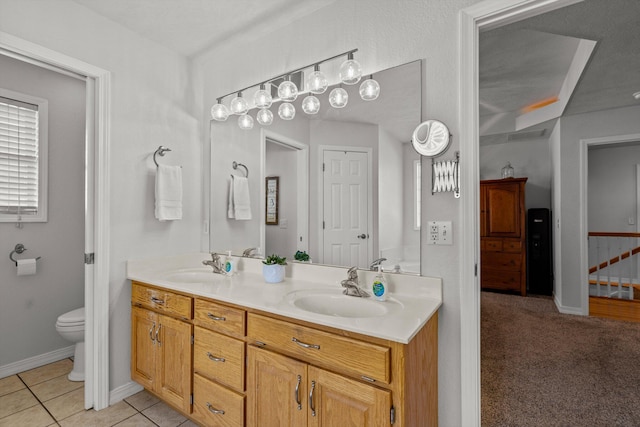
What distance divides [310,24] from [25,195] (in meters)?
2.55

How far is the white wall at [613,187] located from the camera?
5164mm

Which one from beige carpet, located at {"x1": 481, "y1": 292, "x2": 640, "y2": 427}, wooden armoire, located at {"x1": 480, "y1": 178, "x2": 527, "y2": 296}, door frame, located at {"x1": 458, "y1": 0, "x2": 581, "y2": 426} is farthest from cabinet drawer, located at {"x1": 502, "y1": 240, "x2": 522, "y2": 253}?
door frame, located at {"x1": 458, "y1": 0, "x2": 581, "y2": 426}

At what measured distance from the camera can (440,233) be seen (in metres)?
1.52

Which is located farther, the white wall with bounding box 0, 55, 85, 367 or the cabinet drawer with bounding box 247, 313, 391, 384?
the white wall with bounding box 0, 55, 85, 367

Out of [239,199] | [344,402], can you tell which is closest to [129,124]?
[239,199]

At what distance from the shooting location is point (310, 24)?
1973mm

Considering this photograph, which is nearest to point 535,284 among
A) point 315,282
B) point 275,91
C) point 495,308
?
point 495,308

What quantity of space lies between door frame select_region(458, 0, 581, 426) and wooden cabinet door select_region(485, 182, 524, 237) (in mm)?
4055

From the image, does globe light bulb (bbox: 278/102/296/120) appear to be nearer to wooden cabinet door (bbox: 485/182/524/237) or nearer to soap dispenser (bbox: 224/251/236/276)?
soap dispenser (bbox: 224/251/236/276)

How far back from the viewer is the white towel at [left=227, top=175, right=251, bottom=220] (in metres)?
2.29

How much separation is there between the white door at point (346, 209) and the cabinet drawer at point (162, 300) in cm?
82

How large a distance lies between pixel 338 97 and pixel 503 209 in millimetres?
4253

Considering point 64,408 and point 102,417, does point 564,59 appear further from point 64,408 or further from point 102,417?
point 64,408

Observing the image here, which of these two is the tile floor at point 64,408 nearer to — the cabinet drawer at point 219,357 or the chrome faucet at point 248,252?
the cabinet drawer at point 219,357
